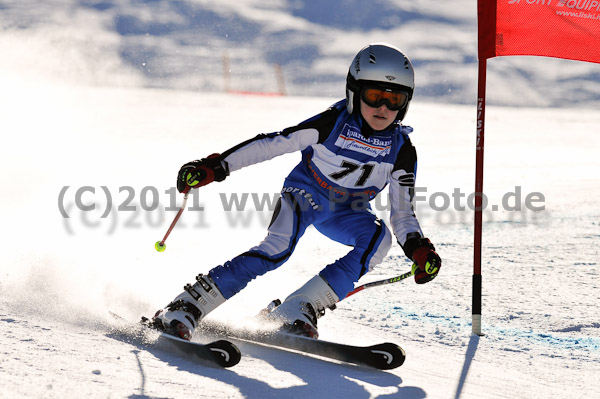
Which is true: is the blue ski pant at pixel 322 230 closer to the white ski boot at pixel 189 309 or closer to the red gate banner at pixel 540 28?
the white ski boot at pixel 189 309

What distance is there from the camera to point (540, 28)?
4.62 meters

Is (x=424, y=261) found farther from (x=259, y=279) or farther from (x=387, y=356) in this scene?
(x=259, y=279)

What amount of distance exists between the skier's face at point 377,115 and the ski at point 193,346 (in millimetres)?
1489

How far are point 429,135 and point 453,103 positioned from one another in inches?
252

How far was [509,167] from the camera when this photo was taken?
11.8m

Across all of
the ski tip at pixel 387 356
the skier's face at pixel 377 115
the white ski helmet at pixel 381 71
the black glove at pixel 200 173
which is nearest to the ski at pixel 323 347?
the ski tip at pixel 387 356

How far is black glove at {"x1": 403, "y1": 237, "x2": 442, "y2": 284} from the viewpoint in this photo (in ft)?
12.3

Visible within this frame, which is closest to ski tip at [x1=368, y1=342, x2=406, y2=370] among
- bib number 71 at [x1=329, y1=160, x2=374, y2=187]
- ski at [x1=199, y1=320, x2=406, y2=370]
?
ski at [x1=199, y1=320, x2=406, y2=370]

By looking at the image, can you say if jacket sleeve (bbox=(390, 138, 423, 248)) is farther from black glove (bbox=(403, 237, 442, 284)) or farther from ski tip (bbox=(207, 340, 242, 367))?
ski tip (bbox=(207, 340, 242, 367))

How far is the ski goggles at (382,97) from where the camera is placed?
3885 mm

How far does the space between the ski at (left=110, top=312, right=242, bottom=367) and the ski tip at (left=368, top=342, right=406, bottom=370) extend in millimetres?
649

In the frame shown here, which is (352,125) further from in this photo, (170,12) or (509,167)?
(170,12)

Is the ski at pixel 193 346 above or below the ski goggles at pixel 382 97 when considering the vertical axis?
below

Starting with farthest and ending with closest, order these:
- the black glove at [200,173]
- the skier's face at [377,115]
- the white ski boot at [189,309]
Answer: the skier's face at [377,115]
the black glove at [200,173]
the white ski boot at [189,309]
